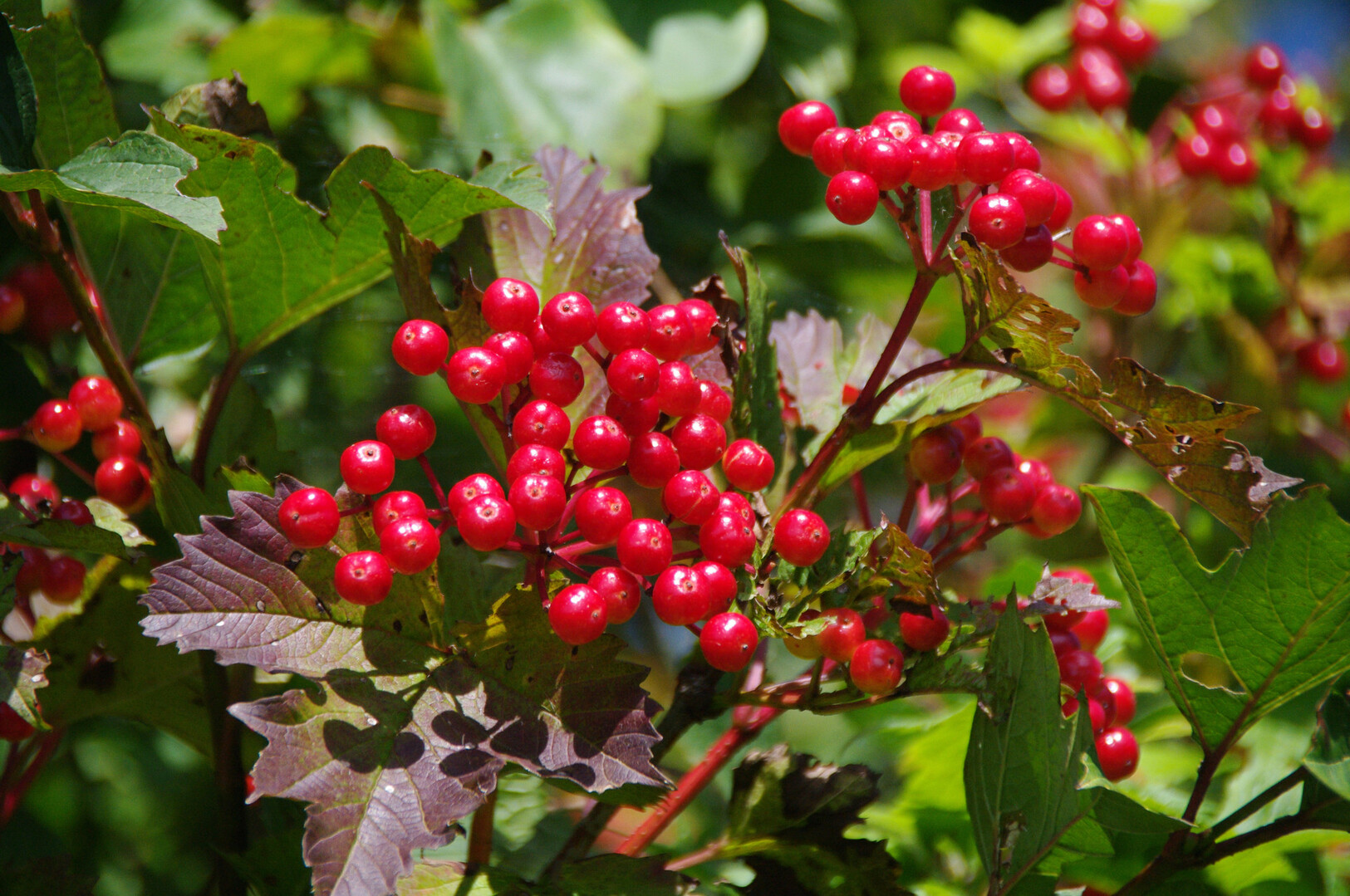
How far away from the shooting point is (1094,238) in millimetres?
623

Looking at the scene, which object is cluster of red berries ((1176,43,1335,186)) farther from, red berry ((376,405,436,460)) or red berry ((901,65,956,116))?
red berry ((376,405,436,460))

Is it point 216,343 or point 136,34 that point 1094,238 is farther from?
point 136,34

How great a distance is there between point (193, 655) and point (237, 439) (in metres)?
0.17

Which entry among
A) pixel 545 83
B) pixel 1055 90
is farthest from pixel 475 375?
pixel 1055 90

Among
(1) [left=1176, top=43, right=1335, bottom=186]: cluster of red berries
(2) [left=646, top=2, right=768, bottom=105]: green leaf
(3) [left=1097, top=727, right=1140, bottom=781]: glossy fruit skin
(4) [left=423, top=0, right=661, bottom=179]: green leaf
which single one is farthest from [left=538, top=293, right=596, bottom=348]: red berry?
(1) [left=1176, top=43, right=1335, bottom=186]: cluster of red berries

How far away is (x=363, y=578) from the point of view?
56cm

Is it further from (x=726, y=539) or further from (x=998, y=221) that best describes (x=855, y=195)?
(x=726, y=539)

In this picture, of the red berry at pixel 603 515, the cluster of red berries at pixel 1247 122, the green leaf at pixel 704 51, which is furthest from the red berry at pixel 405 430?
the cluster of red berries at pixel 1247 122

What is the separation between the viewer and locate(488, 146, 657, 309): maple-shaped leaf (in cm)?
74

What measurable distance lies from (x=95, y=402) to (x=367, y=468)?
281 millimetres

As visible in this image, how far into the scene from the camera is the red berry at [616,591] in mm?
579

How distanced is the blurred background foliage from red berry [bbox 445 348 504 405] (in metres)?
0.18

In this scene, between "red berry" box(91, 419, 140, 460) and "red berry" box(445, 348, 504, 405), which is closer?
"red berry" box(445, 348, 504, 405)

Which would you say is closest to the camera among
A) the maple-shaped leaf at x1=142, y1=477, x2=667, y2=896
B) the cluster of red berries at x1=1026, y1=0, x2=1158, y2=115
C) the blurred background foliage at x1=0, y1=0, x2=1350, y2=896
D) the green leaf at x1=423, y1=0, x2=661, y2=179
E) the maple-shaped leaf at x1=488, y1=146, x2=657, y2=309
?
the maple-shaped leaf at x1=142, y1=477, x2=667, y2=896
